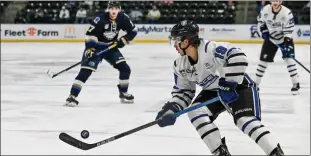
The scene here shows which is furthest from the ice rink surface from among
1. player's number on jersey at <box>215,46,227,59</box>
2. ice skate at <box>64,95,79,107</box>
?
player's number on jersey at <box>215,46,227,59</box>

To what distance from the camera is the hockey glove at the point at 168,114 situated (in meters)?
3.22

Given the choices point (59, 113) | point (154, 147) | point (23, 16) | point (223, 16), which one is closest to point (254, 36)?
point (223, 16)

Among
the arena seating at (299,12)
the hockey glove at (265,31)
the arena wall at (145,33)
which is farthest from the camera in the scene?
the arena wall at (145,33)

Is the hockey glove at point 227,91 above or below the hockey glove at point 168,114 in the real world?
above

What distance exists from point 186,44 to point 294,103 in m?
3.02

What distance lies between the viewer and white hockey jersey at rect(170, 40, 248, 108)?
309 cm

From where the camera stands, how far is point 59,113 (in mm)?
5367

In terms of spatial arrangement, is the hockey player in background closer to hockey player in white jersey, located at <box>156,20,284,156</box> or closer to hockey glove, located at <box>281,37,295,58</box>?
hockey glove, located at <box>281,37,295,58</box>

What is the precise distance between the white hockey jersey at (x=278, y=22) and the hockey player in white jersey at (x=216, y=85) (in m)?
3.23

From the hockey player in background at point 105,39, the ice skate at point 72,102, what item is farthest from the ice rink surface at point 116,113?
the hockey player in background at point 105,39

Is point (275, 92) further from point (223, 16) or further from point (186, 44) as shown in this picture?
point (223, 16)

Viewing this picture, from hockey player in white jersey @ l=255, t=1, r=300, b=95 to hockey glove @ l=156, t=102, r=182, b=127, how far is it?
3381 mm

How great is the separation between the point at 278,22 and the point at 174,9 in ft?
23.7

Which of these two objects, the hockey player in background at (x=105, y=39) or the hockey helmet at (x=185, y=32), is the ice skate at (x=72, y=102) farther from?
the hockey helmet at (x=185, y=32)
